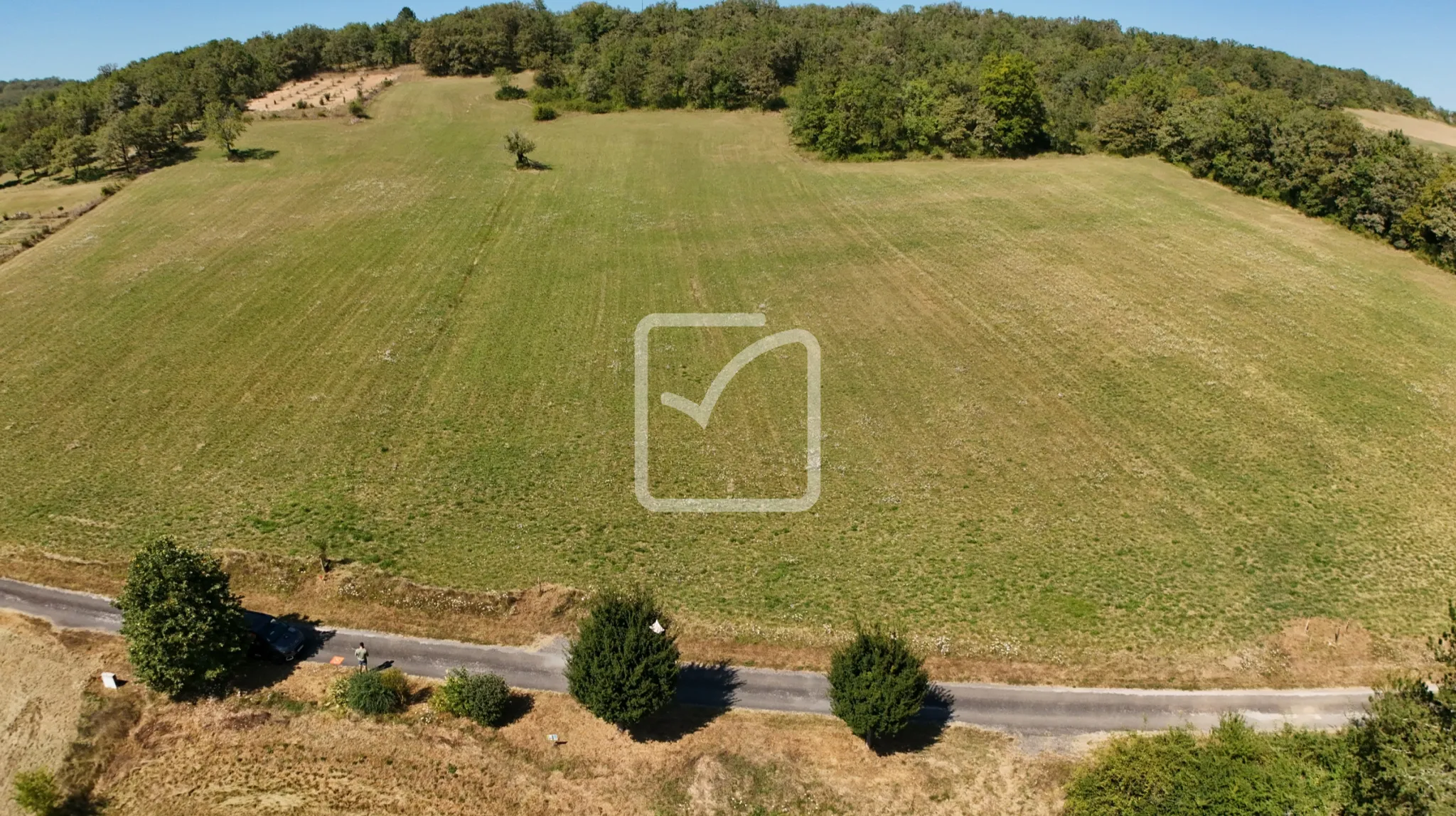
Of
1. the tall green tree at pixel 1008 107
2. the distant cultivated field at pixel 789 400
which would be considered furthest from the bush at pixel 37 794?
the tall green tree at pixel 1008 107

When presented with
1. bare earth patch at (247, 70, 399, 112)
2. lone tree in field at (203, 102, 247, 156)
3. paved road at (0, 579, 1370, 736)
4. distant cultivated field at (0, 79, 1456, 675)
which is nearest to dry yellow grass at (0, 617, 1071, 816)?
paved road at (0, 579, 1370, 736)

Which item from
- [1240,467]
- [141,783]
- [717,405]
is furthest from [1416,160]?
[141,783]

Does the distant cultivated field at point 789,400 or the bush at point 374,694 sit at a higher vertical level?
the distant cultivated field at point 789,400

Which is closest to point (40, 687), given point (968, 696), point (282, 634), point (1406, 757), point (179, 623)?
point (179, 623)

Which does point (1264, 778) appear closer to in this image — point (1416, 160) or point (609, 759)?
point (609, 759)

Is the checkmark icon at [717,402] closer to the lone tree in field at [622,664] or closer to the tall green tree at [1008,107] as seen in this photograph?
the lone tree in field at [622,664]

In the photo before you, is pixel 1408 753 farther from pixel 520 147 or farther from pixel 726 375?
pixel 520 147

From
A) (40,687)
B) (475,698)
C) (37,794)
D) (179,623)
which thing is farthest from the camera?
(40,687)
